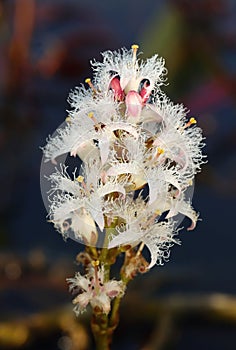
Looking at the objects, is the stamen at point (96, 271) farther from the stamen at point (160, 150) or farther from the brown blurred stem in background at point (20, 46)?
the brown blurred stem in background at point (20, 46)

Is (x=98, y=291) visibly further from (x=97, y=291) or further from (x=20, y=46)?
(x=20, y=46)

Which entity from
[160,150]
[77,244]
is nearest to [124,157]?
[160,150]

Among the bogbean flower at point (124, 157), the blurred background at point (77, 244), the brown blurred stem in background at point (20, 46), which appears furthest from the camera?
the brown blurred stem in background at point (20, 46)

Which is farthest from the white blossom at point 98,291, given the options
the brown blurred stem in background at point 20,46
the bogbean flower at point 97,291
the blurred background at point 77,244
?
the brown blurred stem in background at point 20,46

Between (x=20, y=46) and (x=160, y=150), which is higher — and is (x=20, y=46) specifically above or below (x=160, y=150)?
above

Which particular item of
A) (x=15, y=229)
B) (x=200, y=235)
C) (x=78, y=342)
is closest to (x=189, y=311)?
(x=78, y=342)

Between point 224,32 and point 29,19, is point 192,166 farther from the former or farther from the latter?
point 224,32
